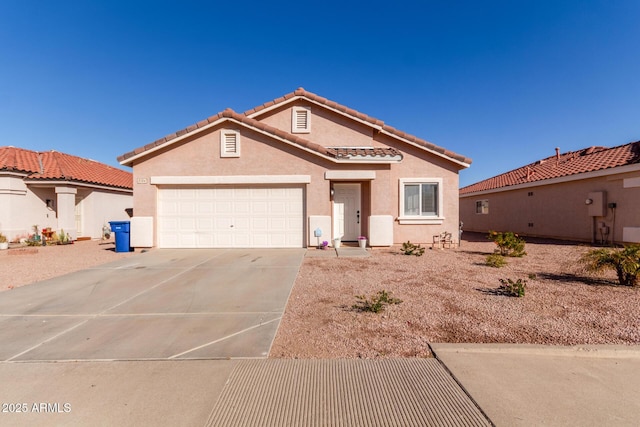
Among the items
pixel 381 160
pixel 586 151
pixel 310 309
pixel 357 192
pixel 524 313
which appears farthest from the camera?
pixel 586 151

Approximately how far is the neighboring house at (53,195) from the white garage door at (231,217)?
7554mm

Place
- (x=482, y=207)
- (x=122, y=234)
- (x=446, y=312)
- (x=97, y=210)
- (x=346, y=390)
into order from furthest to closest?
(x=482, y=207)
(x=97, y=210)
(x=122, y=234)
(x=446, y=312)
(x=346, y=390)

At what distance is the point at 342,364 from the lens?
2.96m

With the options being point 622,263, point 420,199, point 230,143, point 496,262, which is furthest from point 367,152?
point 622,263

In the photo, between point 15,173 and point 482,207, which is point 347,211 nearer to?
point 482,207

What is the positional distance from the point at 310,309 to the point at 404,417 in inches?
96.5

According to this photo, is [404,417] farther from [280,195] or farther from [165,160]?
[165,160]

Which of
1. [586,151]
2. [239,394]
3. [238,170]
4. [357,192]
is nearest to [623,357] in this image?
[239,394]

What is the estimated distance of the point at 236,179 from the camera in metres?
10.6

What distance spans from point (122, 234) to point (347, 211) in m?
8.99

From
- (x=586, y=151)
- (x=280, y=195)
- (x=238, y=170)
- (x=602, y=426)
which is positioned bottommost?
(x=602, y=426)

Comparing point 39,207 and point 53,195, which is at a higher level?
point 53,195

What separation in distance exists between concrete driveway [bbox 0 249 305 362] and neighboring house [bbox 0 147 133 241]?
32.0ft

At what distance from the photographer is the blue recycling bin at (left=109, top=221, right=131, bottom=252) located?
10.5m
